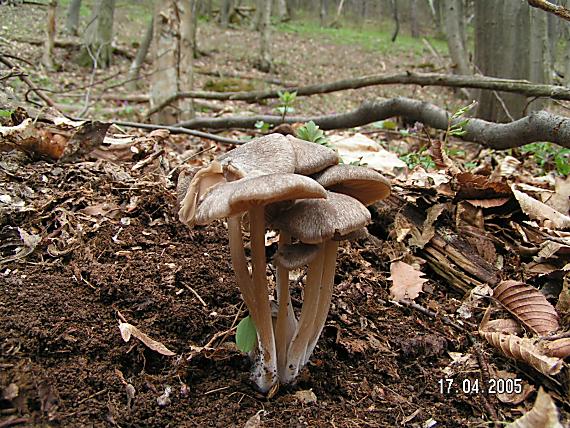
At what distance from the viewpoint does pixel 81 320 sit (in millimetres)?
2273

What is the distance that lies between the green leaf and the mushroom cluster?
0.08 feet

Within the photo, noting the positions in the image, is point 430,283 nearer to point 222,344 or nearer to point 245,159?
point 222,344

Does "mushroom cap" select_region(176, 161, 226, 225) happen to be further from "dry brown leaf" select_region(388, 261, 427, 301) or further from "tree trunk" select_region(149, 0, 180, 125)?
"tree trunk" select_region(149, 0, 180, 125)

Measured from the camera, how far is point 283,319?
2.19 metres

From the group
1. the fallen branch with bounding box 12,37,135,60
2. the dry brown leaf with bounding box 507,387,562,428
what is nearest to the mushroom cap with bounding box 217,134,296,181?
the dry brown leaf with bounding box 507,387,562,428

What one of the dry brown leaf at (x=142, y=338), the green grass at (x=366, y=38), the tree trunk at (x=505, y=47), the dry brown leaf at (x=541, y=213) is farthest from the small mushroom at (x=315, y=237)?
the green grass at (x=366, y=38)

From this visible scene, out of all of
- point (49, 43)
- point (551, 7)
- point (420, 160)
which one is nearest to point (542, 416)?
point (551, 7)

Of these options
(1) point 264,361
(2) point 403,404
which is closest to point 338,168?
(1) point 264,361

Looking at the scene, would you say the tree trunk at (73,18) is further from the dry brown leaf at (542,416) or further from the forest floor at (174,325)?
the dry brown leaf at (542,416)

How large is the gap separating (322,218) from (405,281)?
1227 mm

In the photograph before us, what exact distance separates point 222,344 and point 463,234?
5.40 ft

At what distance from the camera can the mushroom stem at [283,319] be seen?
83.7 inches

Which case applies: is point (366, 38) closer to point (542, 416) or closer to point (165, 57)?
point (165, 57)

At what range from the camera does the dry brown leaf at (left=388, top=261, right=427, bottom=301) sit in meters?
2.74
